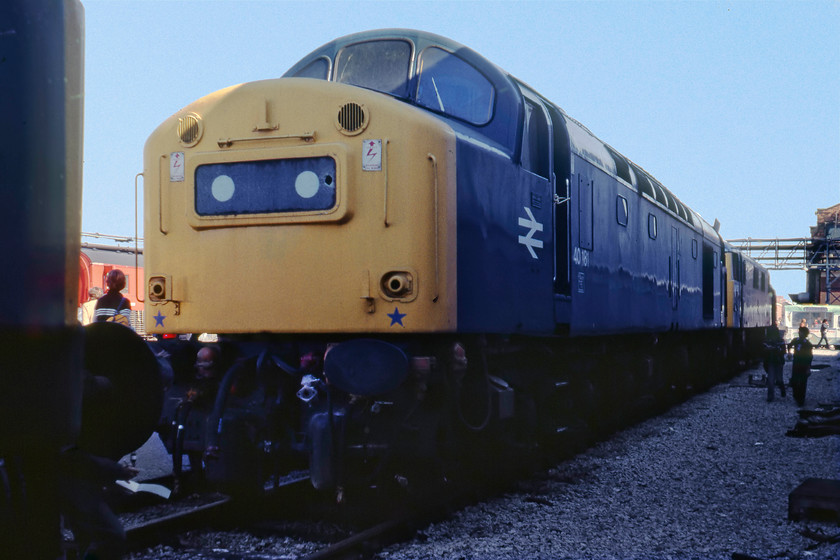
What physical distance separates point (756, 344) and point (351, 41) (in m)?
24.7

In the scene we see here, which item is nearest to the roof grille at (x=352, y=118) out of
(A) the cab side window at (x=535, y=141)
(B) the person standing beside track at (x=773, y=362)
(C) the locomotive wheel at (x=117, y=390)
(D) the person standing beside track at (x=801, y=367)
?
(A) the cab side window at (x=535, y=141)

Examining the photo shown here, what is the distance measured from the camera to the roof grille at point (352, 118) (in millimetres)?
5090

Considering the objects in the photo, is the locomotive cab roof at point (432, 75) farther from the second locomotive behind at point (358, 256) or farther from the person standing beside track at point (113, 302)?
the person standing beside track at point (113, 302)

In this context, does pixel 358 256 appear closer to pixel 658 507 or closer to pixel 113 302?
pixel 658 507

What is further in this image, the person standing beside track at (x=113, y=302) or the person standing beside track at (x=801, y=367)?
the person standing beside track at (x=801, y=367)

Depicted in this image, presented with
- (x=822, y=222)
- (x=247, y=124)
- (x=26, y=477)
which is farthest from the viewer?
(x=822, y=222)

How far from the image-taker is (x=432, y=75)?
5.77m

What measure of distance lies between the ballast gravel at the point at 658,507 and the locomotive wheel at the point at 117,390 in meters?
2.59

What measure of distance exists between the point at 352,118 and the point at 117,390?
3316mm

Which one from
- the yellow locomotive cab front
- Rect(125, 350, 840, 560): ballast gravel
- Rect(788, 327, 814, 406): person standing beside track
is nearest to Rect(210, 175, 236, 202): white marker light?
the yellow locomotive cab front

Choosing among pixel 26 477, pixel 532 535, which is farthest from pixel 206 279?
pixel 26 477

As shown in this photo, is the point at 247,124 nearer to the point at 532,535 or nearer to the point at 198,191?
the point at 198,191

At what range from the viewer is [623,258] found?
8.91m

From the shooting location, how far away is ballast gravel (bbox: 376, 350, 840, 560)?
469cm
